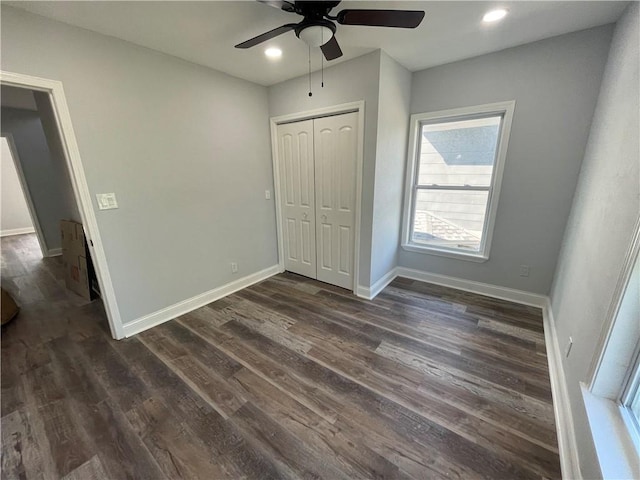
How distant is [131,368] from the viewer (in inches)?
76.1

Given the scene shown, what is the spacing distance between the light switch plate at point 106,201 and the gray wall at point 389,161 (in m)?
2.38

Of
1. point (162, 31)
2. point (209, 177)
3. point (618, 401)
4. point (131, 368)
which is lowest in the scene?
point (131, 368)

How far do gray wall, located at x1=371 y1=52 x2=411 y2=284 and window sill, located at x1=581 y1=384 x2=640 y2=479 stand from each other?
1901 millimetres

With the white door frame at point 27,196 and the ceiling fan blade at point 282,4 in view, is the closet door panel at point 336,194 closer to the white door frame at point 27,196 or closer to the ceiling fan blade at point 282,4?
the ceiling fan blade at point 282,4

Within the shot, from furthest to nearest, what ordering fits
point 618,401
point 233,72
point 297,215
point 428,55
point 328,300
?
point 297,215, point 328,300, point 233,72, point 428,55, point 618,401

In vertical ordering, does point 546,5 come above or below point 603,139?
above


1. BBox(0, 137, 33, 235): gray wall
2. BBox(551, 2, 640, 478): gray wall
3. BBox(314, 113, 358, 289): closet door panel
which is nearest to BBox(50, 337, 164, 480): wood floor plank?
BBox(551, 2, 640, 478): gray wall

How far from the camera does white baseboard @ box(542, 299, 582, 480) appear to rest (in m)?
1.20

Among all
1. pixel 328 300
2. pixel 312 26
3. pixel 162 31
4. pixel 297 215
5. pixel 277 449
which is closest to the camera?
pixel 277 449

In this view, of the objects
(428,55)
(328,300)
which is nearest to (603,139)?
(428,55)

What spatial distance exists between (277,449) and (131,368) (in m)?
1.38

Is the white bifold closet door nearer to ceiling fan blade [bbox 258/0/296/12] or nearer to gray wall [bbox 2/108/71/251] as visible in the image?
ceiling fan blade [bbox 258/0/296/12]

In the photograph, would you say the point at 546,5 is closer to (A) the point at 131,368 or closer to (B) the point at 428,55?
(B) the point at 428,55

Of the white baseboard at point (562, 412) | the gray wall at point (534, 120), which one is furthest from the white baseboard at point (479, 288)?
the white baseboard at point (562, 412)
